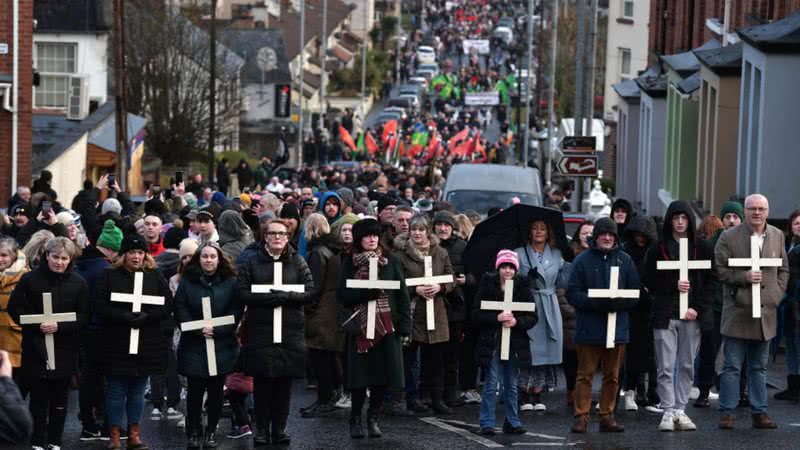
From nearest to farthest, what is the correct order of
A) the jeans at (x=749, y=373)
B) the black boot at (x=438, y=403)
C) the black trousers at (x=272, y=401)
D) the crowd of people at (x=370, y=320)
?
the crowd of people at (x=370, y=320)
the black trousers at (x=272, y=401)
the jeans at (x=749, y=373)
the black boot at (x=438, y=403)

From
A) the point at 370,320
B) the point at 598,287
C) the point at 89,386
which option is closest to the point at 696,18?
the point at 598,287

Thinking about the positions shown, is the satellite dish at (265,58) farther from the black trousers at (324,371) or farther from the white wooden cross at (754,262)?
the white wooden cross at (754,262)

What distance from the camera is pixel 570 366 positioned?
1609 cm

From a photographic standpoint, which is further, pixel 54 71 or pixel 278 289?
pixel 54 71

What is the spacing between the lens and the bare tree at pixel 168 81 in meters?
59.4

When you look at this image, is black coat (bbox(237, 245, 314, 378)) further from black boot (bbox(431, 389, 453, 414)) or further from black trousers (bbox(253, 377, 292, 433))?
black boot (bbox(431, 389, 453, 414))

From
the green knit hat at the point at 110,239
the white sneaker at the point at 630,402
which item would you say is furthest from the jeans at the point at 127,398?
the white sneaker at the point at 630,402

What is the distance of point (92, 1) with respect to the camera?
49.2 m

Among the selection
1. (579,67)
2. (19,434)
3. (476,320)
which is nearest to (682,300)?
(476,320)

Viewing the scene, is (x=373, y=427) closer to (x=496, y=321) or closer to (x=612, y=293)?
(x=496, y=321)

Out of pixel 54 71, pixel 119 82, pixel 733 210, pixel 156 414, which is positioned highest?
pixel 54 71

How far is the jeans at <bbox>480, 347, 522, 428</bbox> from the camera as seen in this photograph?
1402 cm

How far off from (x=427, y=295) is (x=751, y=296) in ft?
8.30

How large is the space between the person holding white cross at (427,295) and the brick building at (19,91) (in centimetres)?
2119
